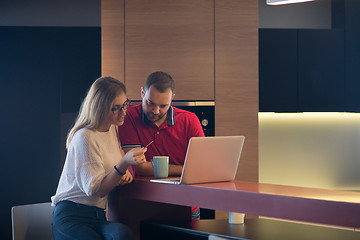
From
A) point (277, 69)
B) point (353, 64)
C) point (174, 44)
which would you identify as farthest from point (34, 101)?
point (353, 64)

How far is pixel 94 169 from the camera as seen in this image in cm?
208

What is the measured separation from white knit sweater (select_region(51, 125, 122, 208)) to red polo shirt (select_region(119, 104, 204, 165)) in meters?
0.37

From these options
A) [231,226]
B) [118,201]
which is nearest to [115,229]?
[118,201]

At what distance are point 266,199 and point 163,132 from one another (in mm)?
1105

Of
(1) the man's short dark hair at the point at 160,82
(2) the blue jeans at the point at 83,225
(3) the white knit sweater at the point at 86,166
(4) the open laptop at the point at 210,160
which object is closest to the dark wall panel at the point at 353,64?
(1) the man's short dark hair at the point at 160,82

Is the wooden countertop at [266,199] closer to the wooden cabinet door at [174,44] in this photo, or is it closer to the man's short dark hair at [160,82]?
the man's short dark hair at [160,82]

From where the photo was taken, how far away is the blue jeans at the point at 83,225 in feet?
6.57

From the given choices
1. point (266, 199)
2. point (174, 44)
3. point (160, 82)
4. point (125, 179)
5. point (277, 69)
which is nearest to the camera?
point (266, 199)

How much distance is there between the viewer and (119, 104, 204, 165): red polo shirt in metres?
2.64

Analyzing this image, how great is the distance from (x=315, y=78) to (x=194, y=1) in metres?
1.42

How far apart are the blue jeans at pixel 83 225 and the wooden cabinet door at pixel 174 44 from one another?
1812 millimetres

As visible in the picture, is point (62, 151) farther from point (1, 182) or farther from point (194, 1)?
point (194, 1)

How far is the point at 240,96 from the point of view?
13.0ft

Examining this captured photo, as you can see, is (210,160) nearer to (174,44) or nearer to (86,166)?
(86,166)
